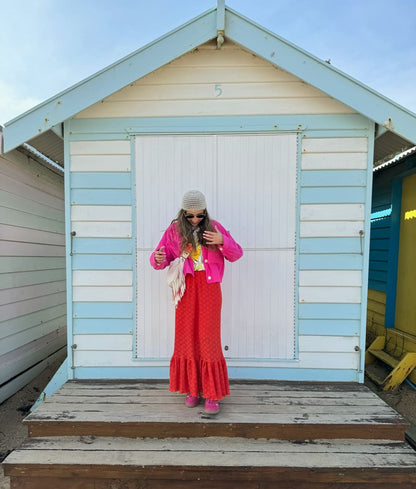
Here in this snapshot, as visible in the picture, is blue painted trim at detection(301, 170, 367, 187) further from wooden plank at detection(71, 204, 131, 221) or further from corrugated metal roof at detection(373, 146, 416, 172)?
wooden plank at detection(71, 204, 131, 221)

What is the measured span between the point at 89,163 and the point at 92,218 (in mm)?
497

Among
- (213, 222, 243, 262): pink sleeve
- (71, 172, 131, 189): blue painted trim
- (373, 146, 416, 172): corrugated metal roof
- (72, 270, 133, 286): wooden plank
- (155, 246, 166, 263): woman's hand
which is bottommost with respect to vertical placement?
(72, 270, 133, 286): wooden plank

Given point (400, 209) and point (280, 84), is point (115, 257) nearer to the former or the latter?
point (280, 84)

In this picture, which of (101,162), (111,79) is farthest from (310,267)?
(111,79)

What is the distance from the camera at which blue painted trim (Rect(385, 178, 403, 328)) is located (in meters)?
3.98

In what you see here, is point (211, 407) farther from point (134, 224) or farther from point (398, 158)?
point (398, 158)

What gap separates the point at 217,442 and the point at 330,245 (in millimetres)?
1802

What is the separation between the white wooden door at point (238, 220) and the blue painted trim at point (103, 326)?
186 millimetres

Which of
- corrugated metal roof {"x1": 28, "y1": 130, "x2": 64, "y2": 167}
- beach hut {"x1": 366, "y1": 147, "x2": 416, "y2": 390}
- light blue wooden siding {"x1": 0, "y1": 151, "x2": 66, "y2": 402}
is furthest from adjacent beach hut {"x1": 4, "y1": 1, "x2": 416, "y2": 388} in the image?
beach hut {"x1": 366, "y1": 147, "x2": 416, "y2": 390}

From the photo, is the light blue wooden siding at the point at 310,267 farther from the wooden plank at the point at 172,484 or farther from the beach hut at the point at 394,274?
the beach hut at the point at 394,274

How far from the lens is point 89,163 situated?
8.71 feet

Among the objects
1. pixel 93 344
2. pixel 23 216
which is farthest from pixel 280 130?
pixel 23 216

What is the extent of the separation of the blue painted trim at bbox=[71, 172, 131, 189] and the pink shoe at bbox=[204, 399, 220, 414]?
1903 millimetres

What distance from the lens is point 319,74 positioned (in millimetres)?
2373
